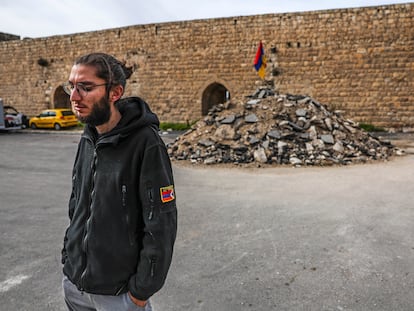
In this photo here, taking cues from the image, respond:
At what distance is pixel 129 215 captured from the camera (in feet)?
5.25

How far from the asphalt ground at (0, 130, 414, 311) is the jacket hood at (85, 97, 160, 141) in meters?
1.81

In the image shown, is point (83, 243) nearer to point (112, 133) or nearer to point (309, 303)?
point (112, 133)

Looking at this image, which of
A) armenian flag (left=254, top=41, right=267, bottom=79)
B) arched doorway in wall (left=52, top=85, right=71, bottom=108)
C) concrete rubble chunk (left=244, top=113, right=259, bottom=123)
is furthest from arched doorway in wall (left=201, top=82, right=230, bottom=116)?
arched doorway in wall (left=52, top=85, right=71, bottom=108)

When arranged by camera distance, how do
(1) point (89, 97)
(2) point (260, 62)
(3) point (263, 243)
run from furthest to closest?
1. (2) point (260, 62)
2. (3) point (263, 243)
3. (1) point (89, 97)

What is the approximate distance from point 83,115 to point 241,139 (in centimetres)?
833

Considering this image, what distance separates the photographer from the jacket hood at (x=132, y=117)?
1604 millimetres

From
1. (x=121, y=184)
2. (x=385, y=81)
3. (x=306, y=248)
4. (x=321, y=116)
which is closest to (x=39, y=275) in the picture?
(x=121, y=184)

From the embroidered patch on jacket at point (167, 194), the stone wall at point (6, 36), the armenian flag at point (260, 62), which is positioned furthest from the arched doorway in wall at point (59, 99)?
A: the embroidered patch on jacket at point (167, 194)

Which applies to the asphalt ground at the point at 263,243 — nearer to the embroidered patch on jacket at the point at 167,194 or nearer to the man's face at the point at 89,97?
the embroidered patch on jacket at the point at 167,194

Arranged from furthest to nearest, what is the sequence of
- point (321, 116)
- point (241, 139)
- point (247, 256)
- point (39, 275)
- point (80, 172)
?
point (321, 116)
point (241, 139)
point (247, 256)
point (39, 275)
point (80, 172)

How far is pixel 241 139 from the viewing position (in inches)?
387

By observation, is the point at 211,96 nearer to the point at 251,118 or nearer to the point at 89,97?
the point at 251,118

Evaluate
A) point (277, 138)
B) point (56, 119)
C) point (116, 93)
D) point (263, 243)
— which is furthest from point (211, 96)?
point (116, 93)

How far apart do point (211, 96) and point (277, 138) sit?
960 cm
